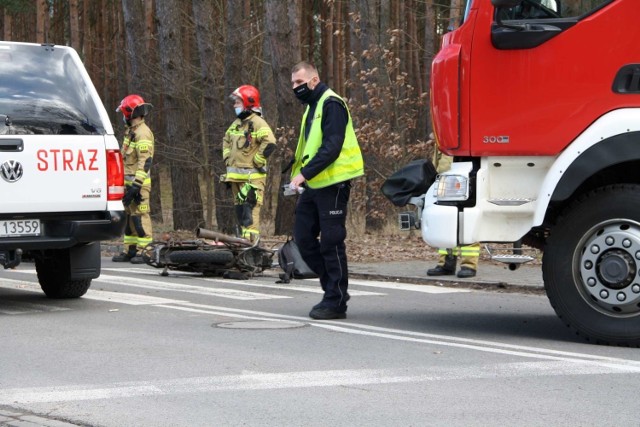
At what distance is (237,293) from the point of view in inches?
480

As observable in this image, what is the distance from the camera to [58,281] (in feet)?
37.8

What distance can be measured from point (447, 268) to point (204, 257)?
2708mm

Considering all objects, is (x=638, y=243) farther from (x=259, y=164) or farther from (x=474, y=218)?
(x=259, y=164)

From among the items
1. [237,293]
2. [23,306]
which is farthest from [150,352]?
[237,293]

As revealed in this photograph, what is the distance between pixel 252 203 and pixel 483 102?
6.93 metres

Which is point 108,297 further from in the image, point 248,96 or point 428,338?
point 248,96

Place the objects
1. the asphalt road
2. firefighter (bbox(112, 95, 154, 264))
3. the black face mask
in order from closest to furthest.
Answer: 1. the asphalt road
2. the black face mask
3. firefighter (bbox(112, 95, 154, 264))

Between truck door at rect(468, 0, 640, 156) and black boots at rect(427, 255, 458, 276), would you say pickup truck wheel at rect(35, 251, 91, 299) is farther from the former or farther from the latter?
truck door at rect(468, 0, 640, 156)

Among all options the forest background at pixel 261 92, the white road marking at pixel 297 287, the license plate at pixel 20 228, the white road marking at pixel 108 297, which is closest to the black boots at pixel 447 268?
the white road marking at pixel 297 287

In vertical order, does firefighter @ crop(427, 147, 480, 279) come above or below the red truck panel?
below

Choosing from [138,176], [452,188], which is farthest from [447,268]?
[452,188]

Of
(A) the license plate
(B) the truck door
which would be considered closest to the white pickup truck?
(A) the license plate

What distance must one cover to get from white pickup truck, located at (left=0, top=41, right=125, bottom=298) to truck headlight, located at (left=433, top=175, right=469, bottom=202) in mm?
3142

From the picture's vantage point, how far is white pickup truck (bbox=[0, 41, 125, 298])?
10.2m
